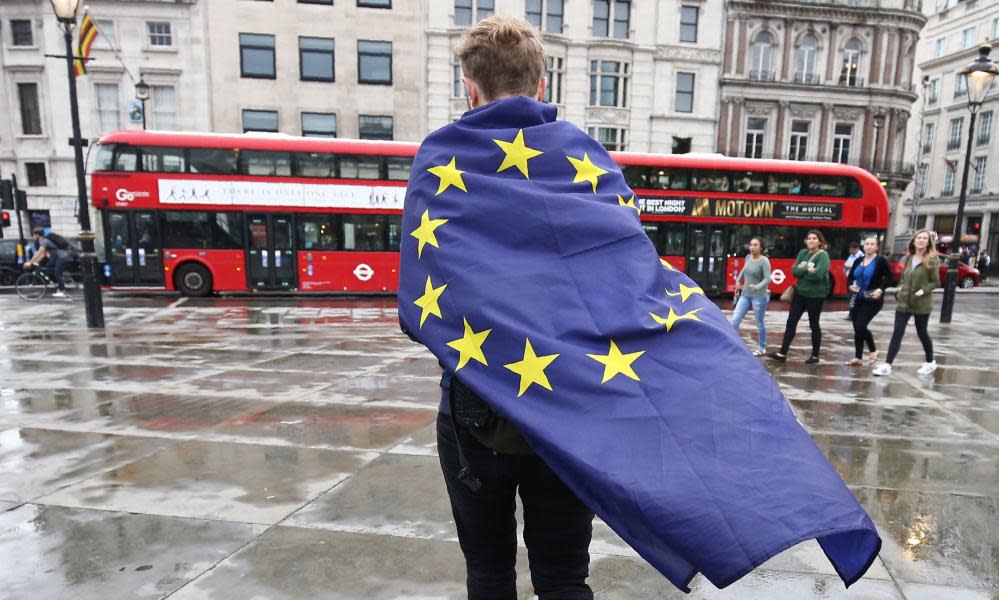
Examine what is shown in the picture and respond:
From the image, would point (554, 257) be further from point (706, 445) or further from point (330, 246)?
point (330, 246)

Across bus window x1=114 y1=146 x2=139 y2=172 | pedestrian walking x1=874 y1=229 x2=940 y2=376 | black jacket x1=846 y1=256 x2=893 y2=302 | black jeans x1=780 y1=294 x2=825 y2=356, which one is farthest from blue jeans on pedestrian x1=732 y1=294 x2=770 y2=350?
bus window x1=114 y1=146 x2=139 y2=172

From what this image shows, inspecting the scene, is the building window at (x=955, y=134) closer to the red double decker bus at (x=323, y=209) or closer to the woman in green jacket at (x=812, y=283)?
the red double decker bus at (x=323, y=209)

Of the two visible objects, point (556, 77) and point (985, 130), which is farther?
point (985, 130)

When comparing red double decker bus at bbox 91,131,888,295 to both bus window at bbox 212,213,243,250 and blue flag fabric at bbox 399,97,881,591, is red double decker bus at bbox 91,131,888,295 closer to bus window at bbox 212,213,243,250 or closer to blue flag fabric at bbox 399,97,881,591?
bus window at bbox 212,213,243,250

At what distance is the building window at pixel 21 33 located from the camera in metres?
29.9

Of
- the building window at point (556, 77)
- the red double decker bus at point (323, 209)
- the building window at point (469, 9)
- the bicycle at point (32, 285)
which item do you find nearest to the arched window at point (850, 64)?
the building window at point (556, 77)

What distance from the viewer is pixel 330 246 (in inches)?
662

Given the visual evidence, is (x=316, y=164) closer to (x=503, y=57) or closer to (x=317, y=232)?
(x=317, y=232)

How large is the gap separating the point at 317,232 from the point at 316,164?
1.86 meters

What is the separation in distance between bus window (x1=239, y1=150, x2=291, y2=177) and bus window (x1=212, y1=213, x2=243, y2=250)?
50.1 inches

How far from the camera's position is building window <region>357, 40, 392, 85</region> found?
3028 centimetres

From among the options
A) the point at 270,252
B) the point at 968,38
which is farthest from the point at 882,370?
the point at 968,38

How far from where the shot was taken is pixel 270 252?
1648 cm

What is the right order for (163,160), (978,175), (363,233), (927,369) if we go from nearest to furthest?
(927,369) → (163,160) → (363,233) → (978,175)
